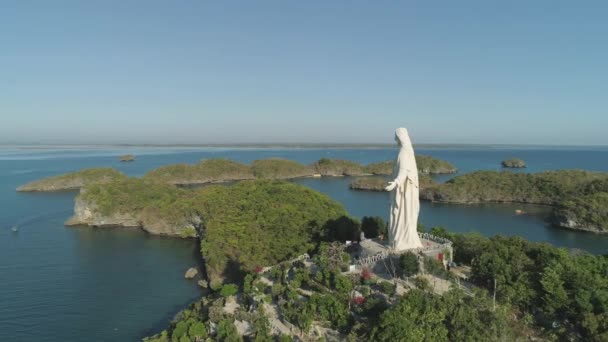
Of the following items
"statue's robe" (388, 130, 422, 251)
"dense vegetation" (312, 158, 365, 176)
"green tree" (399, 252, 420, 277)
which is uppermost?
"statue's robe" (388, 130, 422, 251)

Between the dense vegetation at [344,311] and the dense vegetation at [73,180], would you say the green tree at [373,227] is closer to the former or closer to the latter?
the dense vegetation at [344,311]

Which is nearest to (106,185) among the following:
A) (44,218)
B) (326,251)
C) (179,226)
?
(44,218)

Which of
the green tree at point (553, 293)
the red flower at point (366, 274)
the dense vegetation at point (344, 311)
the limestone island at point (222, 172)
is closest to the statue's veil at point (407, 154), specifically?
the dense vegetation at point (344, 311)

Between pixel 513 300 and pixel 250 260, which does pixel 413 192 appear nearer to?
pixel 513 300

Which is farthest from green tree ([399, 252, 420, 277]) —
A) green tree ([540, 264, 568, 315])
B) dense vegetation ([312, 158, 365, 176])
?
dense vegetation ([312, 158, 365, 176])

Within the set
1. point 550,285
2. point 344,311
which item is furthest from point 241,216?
point 550,285

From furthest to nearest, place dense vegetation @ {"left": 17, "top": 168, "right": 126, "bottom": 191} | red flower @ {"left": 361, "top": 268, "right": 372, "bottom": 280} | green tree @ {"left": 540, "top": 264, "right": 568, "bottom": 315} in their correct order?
dense vegetation @ {"left": 17, "top": 168, "right": 126, "bottom": 191} → red flower @ {"left": 361, "top": 268, "right": 372, "bottom": 280} → green tree @ {"left": 540, "top": 264, "right": 568, "bottom": 315}

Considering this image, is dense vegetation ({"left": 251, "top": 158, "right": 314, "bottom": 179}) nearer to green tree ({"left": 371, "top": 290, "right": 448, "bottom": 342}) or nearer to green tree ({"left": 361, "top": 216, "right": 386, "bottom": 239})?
green tree ({"left": 361, "top": 216, "right": 386, "bottom": 239})
